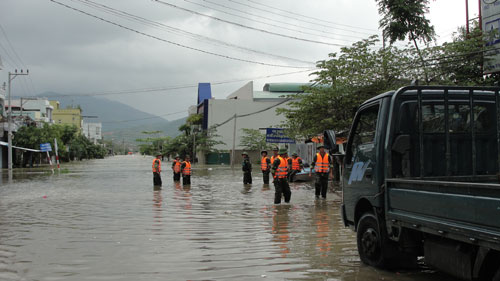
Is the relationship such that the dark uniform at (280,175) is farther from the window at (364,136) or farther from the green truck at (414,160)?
the green truck at (414,160)

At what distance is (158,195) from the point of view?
16.5 meters

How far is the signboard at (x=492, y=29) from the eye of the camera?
17.6 m

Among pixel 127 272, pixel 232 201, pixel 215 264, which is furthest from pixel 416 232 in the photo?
pixel 232 201

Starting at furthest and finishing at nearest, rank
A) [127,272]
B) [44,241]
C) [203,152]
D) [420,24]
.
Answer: [203,152] < [420,24] < [44,241] < [127,272]

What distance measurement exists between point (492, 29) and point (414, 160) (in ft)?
47.7

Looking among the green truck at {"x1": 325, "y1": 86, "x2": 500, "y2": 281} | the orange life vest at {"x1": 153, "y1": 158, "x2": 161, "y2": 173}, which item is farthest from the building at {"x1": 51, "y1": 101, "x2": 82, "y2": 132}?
the green truck at {"x1": 325, "y1": 86, "x2": 500, "y2": 281}

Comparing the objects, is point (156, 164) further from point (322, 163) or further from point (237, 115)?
point (237, 115)

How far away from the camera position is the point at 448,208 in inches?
178

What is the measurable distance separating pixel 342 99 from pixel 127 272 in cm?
1613

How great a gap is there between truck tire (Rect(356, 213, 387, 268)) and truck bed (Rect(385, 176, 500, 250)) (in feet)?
1.20

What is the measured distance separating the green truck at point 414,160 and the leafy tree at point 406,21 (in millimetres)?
12916

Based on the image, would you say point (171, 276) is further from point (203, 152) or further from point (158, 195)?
point (203, 152)

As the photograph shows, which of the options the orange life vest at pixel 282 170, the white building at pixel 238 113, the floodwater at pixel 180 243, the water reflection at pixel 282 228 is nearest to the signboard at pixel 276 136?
the floodwater at pixel 180 243

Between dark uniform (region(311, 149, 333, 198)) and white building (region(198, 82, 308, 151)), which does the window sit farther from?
white building (region(198, 82, 308, 151))
